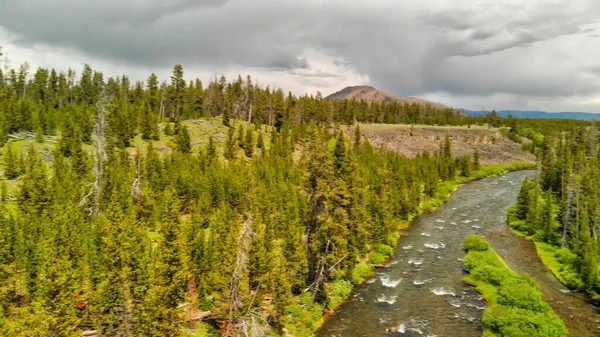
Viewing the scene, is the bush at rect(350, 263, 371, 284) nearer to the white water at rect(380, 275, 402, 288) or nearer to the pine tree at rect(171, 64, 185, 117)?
the white water at rect(380, 275, 402, 288)

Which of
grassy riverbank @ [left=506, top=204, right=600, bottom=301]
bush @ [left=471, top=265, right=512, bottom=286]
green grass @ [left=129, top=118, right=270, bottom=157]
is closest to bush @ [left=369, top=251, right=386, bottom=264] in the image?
bush @ [left=471, top=265, right=512, bottom=286]

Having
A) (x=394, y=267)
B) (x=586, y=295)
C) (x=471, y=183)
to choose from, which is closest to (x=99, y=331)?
(x=394, y=267)

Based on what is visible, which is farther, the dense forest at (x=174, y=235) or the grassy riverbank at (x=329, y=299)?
the grassy riverbank at (x=329, y=299)

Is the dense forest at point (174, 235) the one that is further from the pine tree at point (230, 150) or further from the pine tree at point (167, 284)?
the pine tree at point (230, 150)

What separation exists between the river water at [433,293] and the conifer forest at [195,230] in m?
2.53

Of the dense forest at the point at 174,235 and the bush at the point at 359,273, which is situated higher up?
the dense forest at the point at 174,235

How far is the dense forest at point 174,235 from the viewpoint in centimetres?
2898

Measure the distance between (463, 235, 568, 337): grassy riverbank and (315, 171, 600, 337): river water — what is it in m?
1.58

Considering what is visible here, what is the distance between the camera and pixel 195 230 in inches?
1891

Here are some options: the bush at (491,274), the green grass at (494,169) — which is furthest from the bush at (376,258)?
the green grass at (494,169)

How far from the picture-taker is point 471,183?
448ft

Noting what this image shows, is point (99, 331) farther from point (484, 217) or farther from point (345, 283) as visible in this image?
point (484, 217)

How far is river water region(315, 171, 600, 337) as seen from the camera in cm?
4028

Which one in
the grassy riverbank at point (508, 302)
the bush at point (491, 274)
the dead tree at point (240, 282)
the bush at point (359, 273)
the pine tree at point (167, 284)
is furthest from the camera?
the bush at point (359, 273)
